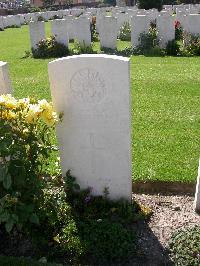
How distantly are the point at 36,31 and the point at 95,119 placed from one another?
1055cm

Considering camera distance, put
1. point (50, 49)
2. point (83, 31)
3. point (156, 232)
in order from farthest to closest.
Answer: point (83, 31), point (50, 49), point (156, 232)

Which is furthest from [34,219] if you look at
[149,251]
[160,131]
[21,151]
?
[160,131]

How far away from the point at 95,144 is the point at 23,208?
3.61ft

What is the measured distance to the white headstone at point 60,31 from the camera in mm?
13438

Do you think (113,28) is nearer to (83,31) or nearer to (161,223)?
(83,31)

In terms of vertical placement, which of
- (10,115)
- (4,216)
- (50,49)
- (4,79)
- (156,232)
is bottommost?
(156,232)

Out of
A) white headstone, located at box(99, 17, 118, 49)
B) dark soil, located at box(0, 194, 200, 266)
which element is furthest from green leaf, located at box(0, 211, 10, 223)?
white headstone, located at box(99, 17, 118, 49)

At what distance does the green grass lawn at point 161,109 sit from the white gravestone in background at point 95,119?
73 cm

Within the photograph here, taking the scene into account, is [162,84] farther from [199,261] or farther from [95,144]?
[199,261]

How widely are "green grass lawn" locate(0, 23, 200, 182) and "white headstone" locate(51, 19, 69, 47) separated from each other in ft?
4.28

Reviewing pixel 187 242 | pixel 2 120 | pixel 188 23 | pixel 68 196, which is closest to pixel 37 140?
pixel 2 120

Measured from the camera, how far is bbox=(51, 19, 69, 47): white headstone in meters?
13.4

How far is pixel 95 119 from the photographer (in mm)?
4027

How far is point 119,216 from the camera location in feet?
13.5
